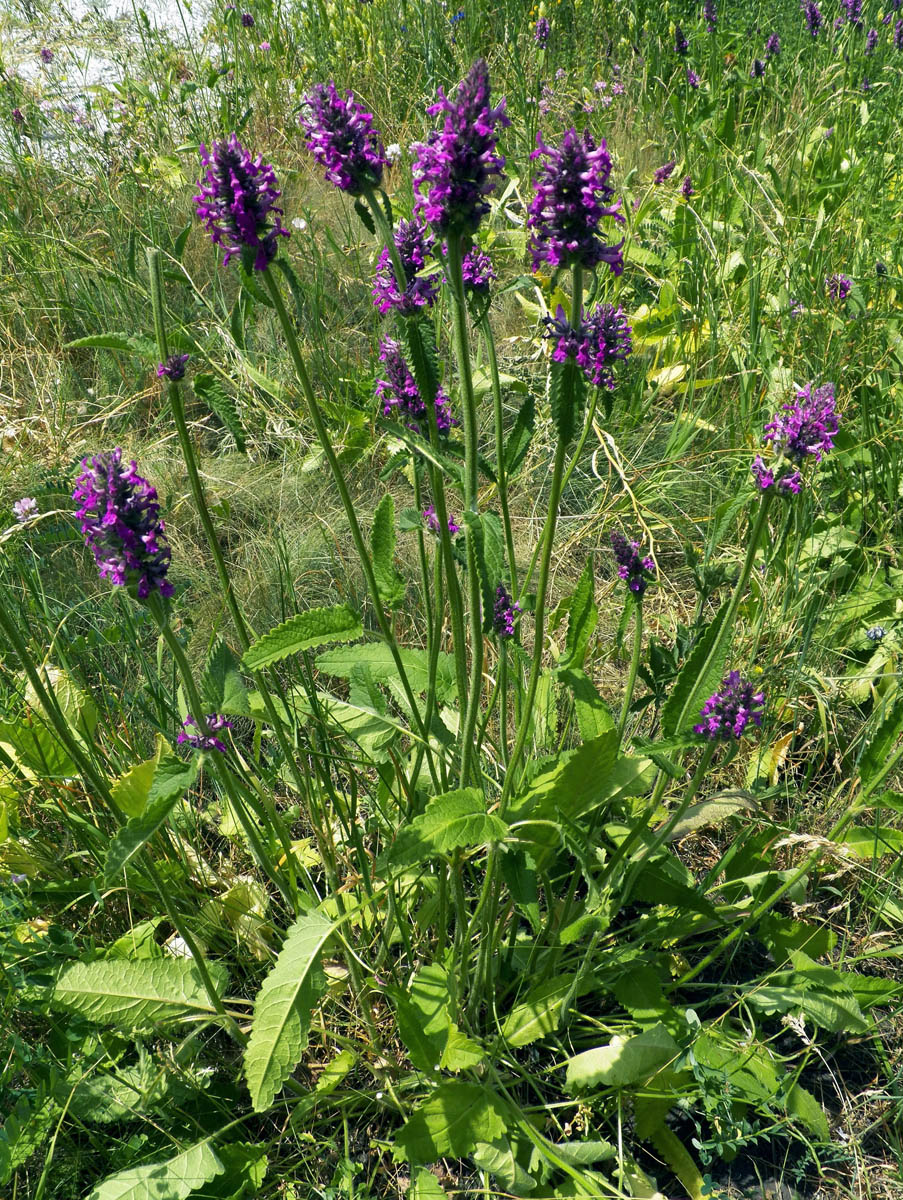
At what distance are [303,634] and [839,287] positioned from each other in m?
2.23

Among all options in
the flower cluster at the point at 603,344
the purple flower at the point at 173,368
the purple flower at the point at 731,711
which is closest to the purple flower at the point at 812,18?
the flower cluster at the point at 603,344

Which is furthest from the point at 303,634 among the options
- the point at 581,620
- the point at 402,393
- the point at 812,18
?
the point at 812,18

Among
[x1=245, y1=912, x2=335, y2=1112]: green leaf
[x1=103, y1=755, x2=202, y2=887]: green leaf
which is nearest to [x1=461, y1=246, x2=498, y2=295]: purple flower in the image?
[x1=103, y1=755, x2=202, y2=887]: green leaf

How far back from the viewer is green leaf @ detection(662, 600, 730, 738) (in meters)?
Result: 1.30

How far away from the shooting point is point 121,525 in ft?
3.69

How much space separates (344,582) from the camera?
8.30ft

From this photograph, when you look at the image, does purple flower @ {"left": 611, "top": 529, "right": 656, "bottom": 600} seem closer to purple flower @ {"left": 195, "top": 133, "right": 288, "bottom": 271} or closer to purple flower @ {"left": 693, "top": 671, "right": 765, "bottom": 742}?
purple flower @ {"left": 693, "top": 671, "right": 765, "bottom": 742}

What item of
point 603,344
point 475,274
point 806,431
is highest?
point 475,274

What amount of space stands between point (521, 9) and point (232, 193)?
5157mm

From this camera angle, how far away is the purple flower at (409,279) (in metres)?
1.25

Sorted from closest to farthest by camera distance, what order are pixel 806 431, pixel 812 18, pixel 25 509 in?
1. pixel 806 431
2. pixel 25 509
3. pixel 812 18

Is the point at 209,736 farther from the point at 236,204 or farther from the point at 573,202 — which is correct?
the point at 573,202

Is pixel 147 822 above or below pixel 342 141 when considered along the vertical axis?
below

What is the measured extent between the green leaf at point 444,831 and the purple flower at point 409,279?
688 mm
